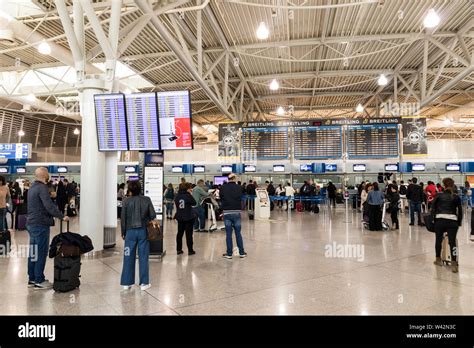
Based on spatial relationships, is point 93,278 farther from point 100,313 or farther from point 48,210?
point 100,313

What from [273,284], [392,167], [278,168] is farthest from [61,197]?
[392,167]

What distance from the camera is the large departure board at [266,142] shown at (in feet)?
58.3

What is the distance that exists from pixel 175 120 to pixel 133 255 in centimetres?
290

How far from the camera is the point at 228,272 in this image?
5633 millimetres

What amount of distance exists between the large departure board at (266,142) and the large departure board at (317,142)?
2.17 ft

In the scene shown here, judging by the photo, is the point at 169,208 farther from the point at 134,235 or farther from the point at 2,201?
the point at 134,235

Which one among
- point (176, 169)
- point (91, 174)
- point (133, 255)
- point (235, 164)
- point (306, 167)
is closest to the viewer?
point (133, 255)

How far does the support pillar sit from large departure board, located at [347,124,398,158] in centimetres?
1343

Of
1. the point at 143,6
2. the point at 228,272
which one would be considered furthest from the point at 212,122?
the point at 228,272

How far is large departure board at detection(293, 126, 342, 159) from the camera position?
1733 centimetres

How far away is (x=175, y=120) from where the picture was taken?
6.53m

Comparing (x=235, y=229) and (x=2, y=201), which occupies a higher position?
(x=2, y=201)

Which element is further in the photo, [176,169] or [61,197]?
[176,169]

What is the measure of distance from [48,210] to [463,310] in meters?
5.54
